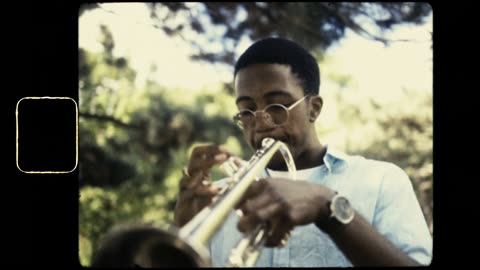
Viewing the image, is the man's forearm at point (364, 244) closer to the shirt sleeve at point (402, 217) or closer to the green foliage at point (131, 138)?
the shirt sleeve at point (402, 217)

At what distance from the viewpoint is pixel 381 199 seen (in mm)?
2396

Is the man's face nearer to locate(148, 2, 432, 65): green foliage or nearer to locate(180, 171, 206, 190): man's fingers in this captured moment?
locate(148, 2, 432, 65): green foliage

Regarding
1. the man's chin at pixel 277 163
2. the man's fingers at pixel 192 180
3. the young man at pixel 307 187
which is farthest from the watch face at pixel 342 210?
the man's fingers at pixel 192 180

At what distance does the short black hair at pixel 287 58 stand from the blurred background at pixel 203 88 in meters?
0.02

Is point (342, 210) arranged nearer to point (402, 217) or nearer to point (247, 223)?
point (402, 217)

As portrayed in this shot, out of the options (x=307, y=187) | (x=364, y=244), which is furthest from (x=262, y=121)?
(x=364, y=244)

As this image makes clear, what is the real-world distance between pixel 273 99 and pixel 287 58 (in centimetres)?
16

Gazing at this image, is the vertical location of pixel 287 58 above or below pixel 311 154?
above

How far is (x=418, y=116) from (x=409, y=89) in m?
0.10

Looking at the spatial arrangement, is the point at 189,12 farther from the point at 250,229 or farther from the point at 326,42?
the point at 250,229

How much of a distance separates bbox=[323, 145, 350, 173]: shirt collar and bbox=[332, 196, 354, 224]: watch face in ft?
0.38

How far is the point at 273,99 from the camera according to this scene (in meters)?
2.40

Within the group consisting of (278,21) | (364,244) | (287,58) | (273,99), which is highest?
(278,21)
